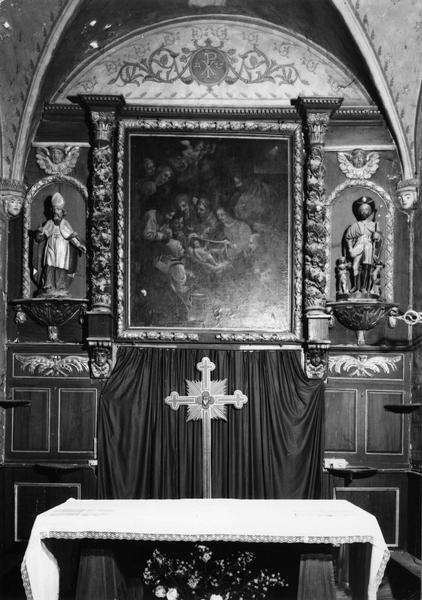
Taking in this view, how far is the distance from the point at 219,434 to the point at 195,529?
3.01 metres

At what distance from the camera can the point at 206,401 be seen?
9.73 meters

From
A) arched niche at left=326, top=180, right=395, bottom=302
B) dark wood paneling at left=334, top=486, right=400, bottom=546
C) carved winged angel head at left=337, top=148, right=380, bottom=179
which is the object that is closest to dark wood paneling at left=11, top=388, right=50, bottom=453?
dark wood paneling at left=334, top=486, right=400, bottom=546

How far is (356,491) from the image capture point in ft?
31.8

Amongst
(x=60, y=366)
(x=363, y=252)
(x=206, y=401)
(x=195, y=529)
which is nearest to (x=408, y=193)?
(x=363, y=252)

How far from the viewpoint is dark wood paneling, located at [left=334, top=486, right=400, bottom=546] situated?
381 inches

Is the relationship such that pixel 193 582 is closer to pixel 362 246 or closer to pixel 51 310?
pixel 51 310

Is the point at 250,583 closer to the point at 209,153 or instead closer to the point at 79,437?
the point at 79,437

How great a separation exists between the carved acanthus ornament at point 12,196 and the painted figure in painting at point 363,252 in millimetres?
3974

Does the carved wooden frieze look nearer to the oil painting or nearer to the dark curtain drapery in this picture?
the dark curtain drapery

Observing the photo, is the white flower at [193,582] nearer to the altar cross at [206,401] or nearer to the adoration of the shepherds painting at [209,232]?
the altar cross at [206,401]

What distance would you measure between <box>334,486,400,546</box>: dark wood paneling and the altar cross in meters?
1.60

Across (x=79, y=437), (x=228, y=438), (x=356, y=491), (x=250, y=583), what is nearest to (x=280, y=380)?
(x=228, y=438)

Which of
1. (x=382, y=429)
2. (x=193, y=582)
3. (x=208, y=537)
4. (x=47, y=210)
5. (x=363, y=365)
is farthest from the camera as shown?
(x=47, y=210)

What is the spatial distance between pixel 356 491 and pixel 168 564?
126 inches
